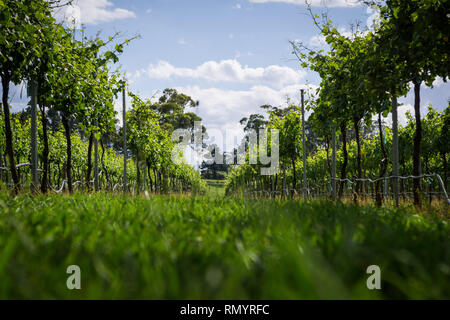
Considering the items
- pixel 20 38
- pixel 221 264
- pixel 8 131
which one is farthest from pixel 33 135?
pixel 221 264

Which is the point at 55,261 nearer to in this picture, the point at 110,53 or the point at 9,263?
the point at 9,263

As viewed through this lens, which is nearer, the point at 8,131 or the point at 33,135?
the point at 8,131

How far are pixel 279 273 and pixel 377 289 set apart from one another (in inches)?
12.7

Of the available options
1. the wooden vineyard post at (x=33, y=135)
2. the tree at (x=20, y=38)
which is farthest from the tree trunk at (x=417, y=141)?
the wooden vineyard post at (x=33, y=135)

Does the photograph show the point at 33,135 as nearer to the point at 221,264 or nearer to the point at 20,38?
the point at 20,38

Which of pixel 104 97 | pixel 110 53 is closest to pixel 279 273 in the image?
pixel 104 97

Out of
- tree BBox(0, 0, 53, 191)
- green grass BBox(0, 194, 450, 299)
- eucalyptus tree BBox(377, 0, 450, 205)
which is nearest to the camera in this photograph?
green grass BBox(0, 194, 450, 299)

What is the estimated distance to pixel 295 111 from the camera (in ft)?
53.5

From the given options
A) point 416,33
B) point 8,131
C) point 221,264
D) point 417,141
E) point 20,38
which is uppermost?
point 20,38

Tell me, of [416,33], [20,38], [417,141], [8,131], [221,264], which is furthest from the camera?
[417,141]

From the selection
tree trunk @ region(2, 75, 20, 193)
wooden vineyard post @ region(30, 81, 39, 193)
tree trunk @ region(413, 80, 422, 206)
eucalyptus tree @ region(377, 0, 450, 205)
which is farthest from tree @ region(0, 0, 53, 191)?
tree trunk @ region(413, 80, 422, 206)

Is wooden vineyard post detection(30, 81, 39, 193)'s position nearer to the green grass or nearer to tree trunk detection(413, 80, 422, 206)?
the green grass

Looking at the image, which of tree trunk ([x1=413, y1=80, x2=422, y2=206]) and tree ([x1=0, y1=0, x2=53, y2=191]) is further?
tree trunk ([x1=413, y1=80, x2=422, y2=206])

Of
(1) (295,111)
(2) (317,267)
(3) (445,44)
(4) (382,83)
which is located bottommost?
(2) (317,267)
